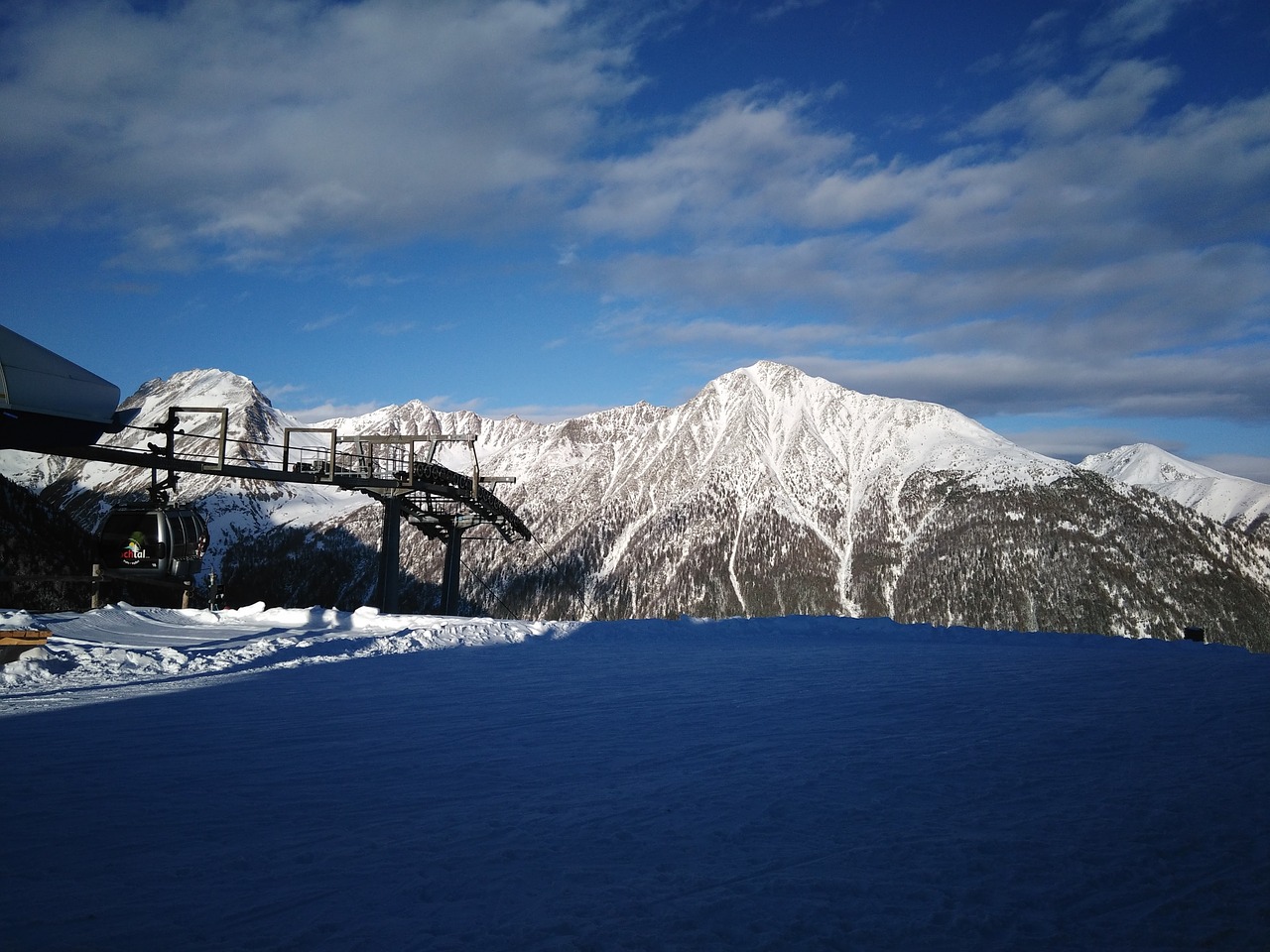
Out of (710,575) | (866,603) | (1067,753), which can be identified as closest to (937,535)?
(866,603)

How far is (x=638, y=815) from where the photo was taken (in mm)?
8094

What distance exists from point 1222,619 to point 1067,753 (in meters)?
184

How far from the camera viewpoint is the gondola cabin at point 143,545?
24984 millimetres

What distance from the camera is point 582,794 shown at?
8812 millimetres

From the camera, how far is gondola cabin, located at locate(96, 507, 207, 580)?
25.0 metres

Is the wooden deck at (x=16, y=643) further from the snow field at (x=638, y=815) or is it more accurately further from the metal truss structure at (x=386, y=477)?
the metal truss structure at (x=386, y=477)

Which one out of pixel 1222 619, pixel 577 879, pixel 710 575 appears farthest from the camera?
pixel 710 575

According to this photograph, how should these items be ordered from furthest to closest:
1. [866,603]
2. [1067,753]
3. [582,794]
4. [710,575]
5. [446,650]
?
[710,575] < [866,603] < [446,650] < [1067,753] < [582,794]

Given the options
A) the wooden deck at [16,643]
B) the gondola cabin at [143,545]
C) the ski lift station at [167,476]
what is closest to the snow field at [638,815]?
the wooden deck at [16,643]

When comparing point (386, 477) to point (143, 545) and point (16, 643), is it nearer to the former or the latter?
point (143, 545)

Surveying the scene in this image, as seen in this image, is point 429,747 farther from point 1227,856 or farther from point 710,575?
point 710,575

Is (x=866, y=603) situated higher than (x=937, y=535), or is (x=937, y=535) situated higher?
(x=937, y=535)

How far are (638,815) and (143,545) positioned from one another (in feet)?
76.6

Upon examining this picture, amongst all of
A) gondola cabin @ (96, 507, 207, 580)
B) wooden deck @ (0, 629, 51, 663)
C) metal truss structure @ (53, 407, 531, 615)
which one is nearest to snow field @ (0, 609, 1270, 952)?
wooden deck @ (0, 629, 51, 663)
